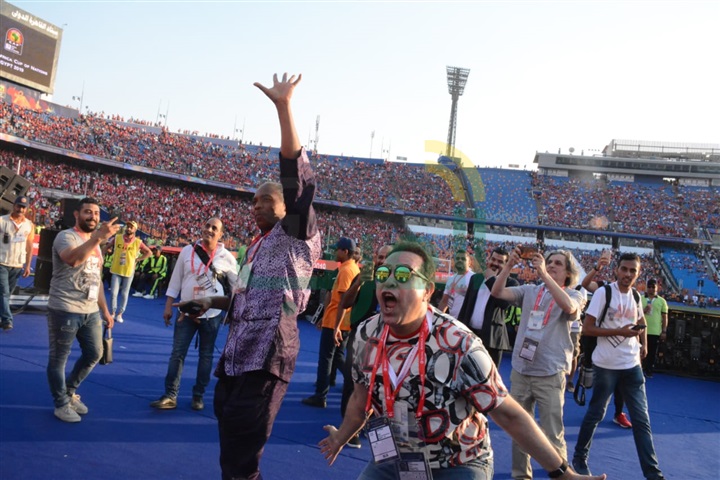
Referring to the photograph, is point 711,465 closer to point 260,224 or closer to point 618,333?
point 618,333

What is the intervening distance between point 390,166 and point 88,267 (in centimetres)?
2767

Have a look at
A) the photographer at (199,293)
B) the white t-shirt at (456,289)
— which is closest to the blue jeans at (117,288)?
the photographer at (199,293)

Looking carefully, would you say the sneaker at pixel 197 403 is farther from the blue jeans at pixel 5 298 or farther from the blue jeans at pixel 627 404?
the blue jeans at pixel 5 298

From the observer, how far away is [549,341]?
13.6 feet

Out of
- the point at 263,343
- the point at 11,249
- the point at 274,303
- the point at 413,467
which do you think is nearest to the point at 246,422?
the point at 263,343

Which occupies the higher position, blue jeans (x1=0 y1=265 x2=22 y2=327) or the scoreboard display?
the scoreboard display

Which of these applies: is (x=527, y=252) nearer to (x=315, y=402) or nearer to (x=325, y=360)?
(x=325, y=360)

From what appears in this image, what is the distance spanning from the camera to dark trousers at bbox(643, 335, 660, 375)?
9.48 metres

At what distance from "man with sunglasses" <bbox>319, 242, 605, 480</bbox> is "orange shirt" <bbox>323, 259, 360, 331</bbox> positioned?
12.1 ft

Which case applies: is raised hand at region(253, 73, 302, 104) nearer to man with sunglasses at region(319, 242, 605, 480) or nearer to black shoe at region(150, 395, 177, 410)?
man with sunglasses at region(319, 242, 605, 480)

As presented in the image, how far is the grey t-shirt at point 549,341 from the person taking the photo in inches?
162

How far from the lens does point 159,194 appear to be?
115ft

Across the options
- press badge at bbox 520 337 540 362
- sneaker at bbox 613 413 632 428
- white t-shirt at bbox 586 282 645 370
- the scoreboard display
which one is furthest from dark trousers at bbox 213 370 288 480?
the scoreboard display

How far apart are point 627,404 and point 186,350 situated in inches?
152
